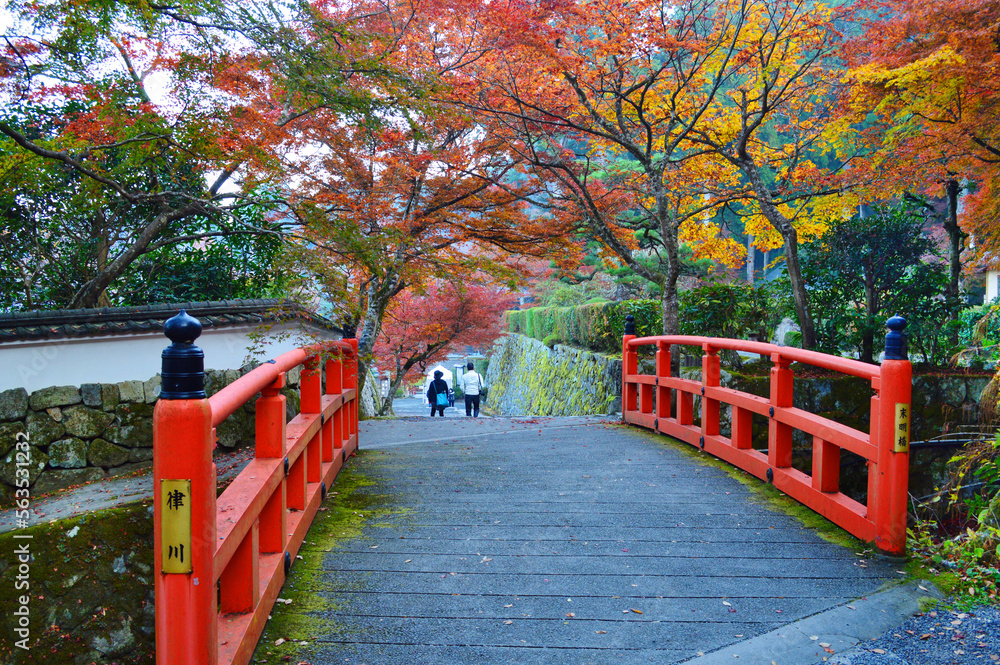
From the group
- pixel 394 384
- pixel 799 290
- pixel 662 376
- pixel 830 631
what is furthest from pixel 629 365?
pixel 394 384

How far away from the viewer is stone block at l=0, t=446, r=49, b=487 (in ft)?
18.5

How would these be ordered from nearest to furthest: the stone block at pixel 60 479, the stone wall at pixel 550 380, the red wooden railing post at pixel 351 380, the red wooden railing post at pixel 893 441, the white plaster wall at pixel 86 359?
the red wooden railing post at pixel 893 441, the red wooden railing post at pixel 351 380, the white plaster wall at pixel 86 359, the stone block at pixel 60 479, the stone wall at pixel 550 380

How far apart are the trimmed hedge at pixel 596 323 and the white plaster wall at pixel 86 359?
7.57 m

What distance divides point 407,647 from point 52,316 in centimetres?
498

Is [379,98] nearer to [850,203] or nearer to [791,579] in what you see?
[791,579]

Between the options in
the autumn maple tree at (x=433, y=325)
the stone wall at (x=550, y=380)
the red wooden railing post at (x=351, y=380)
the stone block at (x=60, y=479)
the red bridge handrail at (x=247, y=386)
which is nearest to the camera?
the red bridge handrail at (x=247, y=386)

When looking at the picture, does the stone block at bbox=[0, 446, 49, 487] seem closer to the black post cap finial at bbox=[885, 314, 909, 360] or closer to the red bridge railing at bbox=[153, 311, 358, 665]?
the red bridge railing at bbox=[153, 311, 358, 665]

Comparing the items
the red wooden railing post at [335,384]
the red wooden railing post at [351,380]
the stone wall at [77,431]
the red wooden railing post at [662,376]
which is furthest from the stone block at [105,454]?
the red wooden railing post at [662,376]

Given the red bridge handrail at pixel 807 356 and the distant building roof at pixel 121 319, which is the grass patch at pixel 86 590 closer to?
the distant building roof at pixel 121 319

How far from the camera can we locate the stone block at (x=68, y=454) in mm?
5824

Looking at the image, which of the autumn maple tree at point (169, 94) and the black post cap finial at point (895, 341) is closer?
the black post cap finial at point (895, 341)

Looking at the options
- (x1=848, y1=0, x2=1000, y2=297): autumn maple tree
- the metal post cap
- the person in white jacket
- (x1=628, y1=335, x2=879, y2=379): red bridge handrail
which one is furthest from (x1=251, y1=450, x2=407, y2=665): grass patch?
Answer: the person in white jacket

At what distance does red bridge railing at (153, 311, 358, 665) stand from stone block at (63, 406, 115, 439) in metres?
3.82

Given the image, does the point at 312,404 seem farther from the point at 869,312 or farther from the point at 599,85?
the point at 869,312
